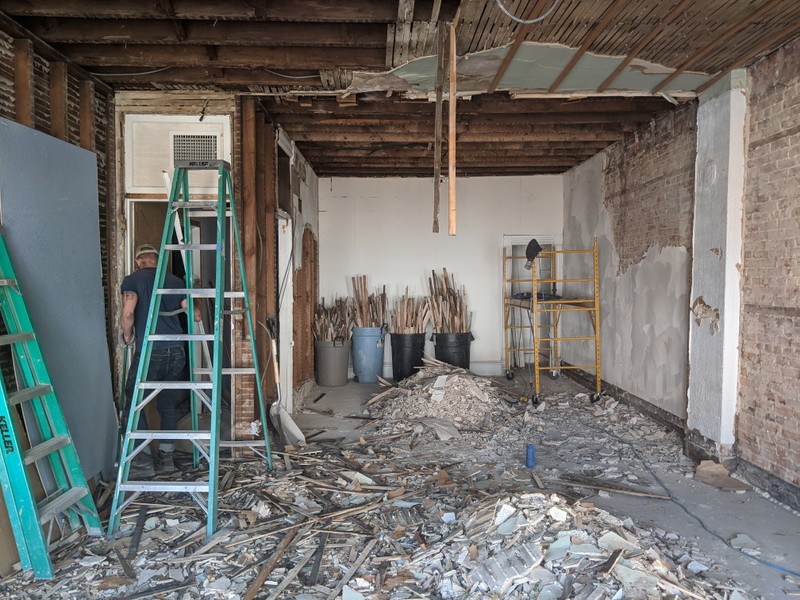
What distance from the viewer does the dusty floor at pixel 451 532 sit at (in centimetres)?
277

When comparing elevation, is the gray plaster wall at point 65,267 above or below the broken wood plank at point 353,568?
above

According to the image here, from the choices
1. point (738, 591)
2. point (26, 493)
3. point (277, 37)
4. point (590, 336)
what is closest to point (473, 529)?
point (738, 591)

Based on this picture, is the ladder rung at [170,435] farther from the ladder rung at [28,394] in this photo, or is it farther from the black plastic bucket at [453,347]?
the black plastic bucket at [453,347]

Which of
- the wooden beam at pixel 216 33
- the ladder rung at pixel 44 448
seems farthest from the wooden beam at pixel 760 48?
the ladder rung at pixel 44 448

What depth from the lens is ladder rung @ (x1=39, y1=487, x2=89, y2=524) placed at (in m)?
2.95

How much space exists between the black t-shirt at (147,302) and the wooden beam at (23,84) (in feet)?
3.83

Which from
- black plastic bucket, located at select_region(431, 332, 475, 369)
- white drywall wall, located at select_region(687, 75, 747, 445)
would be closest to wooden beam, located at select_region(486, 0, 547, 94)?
white drywall wall, located at select_region(687, 75, 747, 445)

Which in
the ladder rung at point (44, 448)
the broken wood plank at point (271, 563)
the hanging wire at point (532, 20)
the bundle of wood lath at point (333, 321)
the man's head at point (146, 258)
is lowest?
the broken wood plank at point (271, 563)

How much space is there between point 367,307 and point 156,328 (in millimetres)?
4509

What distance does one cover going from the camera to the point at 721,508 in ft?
12.6

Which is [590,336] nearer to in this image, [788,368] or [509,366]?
[509,366]

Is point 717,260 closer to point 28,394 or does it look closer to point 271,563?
point 271,563

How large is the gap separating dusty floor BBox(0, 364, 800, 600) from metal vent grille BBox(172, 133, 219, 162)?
2.62 meters

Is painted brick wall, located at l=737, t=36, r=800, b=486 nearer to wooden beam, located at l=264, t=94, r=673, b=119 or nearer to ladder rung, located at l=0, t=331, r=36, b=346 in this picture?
wooden beam, located at l=264, t=94, r=673, b=119
